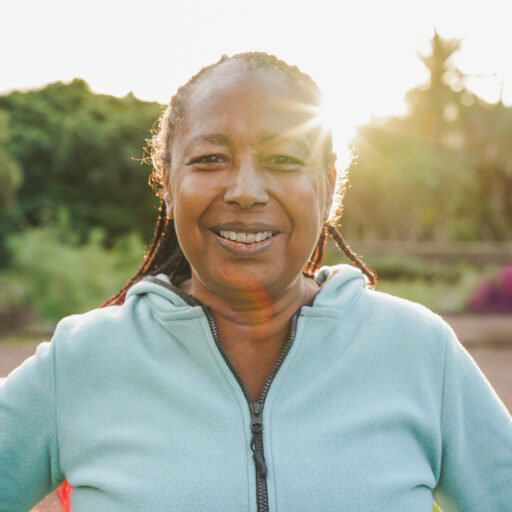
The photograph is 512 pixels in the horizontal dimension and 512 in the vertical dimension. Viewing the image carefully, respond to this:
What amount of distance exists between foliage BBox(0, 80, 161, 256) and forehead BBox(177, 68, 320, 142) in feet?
54.1

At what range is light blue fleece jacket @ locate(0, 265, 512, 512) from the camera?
5.12ft

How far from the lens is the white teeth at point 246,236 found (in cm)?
161

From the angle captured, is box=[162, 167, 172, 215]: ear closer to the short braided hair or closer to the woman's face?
the short braided hair

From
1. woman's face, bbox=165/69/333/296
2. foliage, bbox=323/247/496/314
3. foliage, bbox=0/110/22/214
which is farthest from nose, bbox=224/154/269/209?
foliage, bbox=0/110/22/214

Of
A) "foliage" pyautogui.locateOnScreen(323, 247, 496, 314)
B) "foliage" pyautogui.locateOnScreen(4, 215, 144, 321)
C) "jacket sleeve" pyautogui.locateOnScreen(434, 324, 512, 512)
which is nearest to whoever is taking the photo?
"jacket sleeve" pyautogui.locateOnScreen(434, 324, 512, 512)

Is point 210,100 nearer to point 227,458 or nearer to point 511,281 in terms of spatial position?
point 227,458

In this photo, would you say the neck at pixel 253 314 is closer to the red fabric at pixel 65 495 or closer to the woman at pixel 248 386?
the woman at pixel 248 386

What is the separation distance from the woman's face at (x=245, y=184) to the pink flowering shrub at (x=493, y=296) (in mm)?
11991

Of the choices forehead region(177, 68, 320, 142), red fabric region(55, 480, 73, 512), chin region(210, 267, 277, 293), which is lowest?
red fabric region(55, 480, 73, 512)

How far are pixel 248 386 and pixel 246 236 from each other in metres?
0.39

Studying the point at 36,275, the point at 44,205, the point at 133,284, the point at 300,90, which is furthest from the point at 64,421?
the point at 44,205

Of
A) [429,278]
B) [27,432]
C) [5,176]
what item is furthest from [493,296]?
[27,432]

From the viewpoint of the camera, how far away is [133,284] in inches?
79.3

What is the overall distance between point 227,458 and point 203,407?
0.44ft
